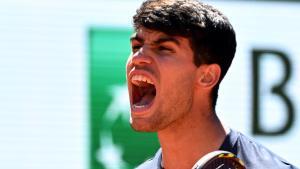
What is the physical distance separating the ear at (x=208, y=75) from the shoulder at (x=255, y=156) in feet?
0.79

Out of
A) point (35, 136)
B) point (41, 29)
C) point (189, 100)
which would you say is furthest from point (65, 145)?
point (189, 100)

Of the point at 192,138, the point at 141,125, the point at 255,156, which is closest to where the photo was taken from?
the point at 141,125

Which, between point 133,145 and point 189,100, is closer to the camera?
point 189,100

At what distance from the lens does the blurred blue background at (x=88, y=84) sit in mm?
7789

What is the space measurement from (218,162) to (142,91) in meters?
0.97

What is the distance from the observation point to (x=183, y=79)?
4523 mm

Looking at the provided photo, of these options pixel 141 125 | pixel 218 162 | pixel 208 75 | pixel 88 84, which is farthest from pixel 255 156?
pixel 88 84

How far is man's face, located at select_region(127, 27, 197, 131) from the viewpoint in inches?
176

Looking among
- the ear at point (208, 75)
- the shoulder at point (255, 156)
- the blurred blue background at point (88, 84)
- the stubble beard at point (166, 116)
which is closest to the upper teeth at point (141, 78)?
the stubble beard at point (166, 116)

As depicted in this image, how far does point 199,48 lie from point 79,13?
3507 millimetres

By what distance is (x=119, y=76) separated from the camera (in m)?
8.03

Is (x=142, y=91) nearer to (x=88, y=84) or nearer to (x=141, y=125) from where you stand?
(x=141, y=125)

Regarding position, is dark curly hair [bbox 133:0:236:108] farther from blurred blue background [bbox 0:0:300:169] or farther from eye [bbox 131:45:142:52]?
blurred blue background [bbox 0:0:300:169]

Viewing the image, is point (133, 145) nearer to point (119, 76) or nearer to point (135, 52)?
point (119, 76)
